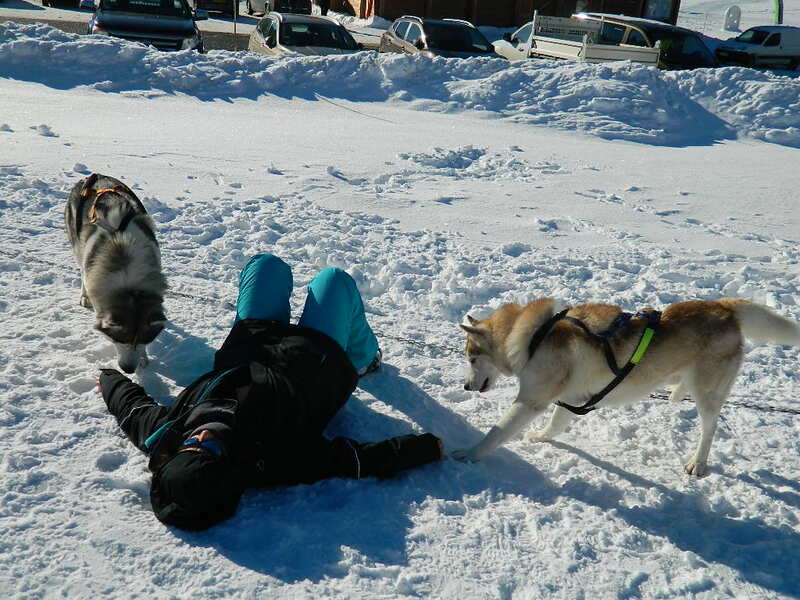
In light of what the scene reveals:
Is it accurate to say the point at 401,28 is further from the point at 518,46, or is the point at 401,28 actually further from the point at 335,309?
the point at 335,309

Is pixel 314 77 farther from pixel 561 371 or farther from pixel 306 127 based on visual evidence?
pixel 561 371

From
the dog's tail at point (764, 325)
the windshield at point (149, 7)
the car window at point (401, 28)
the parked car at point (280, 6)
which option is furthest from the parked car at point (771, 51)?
the dog's tail at point (764, 325)

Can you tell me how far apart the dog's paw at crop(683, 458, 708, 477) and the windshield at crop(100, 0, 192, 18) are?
15713mm

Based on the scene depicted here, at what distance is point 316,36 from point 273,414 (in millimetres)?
14362

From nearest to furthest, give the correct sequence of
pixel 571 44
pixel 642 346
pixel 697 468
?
1. pixel 642 346
2. pixel 697 468
3. pixel 571 44

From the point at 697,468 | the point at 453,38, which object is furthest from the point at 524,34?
the point at 697,468

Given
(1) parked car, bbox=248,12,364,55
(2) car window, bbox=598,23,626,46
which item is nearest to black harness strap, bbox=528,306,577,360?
(1) parked car, bbox=248,12,364,55

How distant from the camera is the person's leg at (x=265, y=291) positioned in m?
3.77

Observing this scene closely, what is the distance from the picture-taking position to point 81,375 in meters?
4.07

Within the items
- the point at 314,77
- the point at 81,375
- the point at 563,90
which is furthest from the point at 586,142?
the point at 81,375

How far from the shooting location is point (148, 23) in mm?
14797

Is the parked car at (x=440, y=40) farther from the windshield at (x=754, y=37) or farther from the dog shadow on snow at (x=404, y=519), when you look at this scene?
the dog shadow on snow at (x=404, y=519)

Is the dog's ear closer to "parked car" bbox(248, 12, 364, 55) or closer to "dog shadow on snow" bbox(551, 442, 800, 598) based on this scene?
"dog shadow on snow" bbox(551, 442, 800, 598)

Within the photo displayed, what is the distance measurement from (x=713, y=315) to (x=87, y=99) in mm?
11446
